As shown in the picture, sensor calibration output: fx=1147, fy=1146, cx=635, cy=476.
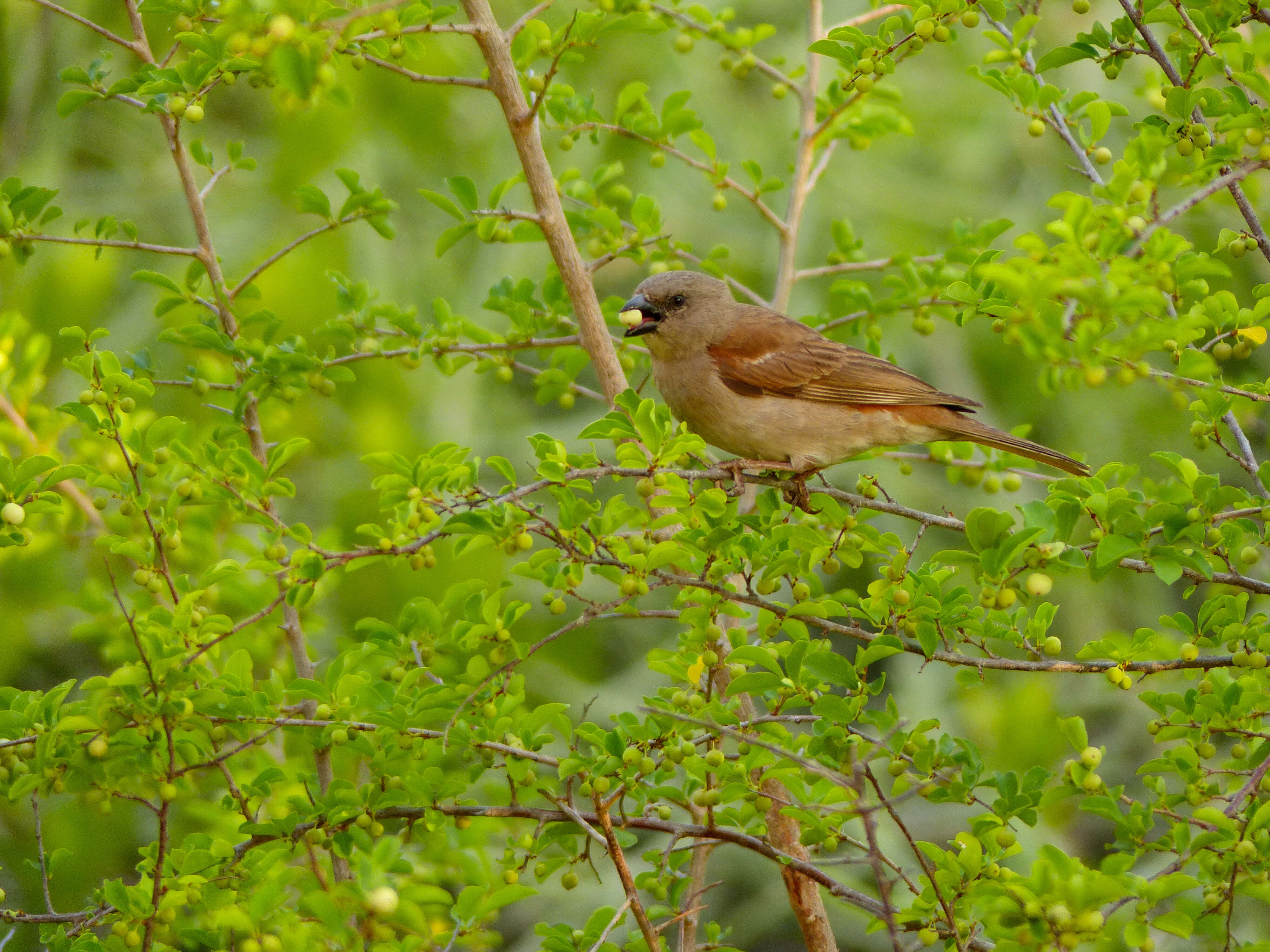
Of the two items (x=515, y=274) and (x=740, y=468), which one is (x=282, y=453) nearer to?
(x=740, y=468)

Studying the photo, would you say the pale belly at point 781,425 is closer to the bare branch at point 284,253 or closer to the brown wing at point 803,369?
the brown wing at point 803,369

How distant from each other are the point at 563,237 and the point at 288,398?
0.90m

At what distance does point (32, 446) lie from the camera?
323 cm

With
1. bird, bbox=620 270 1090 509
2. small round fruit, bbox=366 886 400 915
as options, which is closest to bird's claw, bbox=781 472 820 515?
bird, bbox=620 270 1090 509

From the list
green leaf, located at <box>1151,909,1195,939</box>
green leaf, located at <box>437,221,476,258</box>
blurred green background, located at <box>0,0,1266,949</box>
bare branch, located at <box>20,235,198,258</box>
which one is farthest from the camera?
blurred green background, located at <box>0,0,1266,949</box>

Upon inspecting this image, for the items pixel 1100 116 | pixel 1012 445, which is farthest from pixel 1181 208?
pixel 1012 445

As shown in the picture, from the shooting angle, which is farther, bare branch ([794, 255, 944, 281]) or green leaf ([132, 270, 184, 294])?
bare branch ([794, 255, 944, 281])

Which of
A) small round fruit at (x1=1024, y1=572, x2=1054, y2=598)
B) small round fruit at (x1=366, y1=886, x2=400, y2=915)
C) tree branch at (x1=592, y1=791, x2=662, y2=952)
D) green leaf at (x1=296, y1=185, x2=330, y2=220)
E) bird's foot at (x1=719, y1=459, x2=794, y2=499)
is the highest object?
green leaf at (x1=296, y1=185, x2=330, y2=220)

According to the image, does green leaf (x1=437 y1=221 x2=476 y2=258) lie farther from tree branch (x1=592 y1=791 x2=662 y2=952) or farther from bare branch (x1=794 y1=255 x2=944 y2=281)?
tree branch (x1=592 y1=791 x2=662 y2=952)

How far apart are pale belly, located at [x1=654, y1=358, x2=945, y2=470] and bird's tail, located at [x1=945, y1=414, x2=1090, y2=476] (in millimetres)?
118

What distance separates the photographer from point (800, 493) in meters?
3.40

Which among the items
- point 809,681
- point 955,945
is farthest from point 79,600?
point 955,945

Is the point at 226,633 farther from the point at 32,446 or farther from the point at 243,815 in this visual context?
the point at 32,446

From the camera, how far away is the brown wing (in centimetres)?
408
